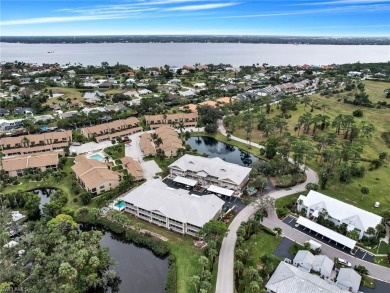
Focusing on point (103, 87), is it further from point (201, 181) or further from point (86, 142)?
point (201, 181)

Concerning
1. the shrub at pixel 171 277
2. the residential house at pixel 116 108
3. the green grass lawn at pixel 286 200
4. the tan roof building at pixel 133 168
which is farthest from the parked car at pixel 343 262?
the residential house at pixel 116 108

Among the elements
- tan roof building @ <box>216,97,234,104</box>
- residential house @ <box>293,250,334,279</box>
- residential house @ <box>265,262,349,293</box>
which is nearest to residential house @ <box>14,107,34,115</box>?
tan roof building @ <box>216,97,234,104</box>

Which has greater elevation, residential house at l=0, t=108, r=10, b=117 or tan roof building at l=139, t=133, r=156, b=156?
residential house at l=0, t=108, r=10, b=117

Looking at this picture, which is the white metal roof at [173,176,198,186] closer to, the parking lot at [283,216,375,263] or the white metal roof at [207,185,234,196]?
the white metal roof at [207,185,234,196]

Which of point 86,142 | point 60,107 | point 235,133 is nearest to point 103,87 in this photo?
point 60,107

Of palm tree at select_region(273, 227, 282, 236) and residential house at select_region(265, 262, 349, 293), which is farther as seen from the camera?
palm tree at select_region(273, 227, 282, 236)

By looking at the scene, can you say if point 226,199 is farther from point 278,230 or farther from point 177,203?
point 278,230
